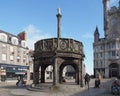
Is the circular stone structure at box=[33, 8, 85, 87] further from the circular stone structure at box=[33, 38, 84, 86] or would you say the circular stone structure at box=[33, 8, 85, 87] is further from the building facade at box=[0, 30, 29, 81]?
the building facade at box=[0, 30, 29, 81]

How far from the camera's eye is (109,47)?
251 feet

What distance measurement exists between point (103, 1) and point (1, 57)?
1633 inches

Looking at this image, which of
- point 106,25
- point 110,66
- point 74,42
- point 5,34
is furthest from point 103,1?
point 74,42

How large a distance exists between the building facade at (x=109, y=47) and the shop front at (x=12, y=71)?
79.1ft

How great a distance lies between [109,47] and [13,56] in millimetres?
33130

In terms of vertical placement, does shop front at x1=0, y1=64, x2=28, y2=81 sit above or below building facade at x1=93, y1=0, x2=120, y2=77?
below

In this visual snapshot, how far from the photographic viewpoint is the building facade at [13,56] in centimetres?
5566

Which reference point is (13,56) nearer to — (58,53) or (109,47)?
(109,47)

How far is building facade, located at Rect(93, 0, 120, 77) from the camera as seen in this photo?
242 ft

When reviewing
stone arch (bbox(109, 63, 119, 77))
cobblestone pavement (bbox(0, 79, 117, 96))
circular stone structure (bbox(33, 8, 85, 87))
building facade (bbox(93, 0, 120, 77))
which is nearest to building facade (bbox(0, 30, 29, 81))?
building facade (bbox(93, 0, 120, 77))

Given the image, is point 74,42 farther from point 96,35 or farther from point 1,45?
point 96,35

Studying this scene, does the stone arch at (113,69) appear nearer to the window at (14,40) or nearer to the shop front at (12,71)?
the shop front at (12,71)

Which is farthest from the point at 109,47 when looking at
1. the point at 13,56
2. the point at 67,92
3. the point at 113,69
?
the point at 67,92

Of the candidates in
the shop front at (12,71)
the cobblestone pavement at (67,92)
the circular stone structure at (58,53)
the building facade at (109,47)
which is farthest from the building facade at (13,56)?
the cobblestone pavement at (67,92)
